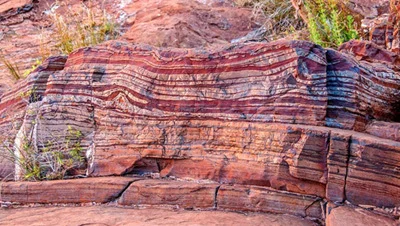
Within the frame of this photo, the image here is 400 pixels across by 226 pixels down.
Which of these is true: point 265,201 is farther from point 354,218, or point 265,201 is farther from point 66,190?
point 66,190

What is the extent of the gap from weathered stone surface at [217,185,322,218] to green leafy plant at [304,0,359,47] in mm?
2575

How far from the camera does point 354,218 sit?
2.58 metres

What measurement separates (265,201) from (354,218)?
620mm

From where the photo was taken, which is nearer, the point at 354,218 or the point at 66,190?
the point at 354,218

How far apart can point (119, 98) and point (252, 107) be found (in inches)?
44.6

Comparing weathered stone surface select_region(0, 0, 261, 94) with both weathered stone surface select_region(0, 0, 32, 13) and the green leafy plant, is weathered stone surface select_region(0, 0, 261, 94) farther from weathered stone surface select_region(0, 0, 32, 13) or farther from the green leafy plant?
the green leafy plant

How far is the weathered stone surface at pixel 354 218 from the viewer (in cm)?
251

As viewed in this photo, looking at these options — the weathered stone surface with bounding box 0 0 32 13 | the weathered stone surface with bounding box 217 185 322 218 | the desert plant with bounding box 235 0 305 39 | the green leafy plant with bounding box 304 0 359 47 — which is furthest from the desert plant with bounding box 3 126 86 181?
the weathered stone surface with bounding box 0 0 32 13

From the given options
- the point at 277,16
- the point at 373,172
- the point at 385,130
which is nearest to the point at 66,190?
the point at 373,172

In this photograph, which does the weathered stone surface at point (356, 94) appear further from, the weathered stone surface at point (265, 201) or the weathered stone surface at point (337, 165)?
the weathered stone surface at point (265, 201)

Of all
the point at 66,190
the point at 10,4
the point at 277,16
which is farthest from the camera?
the point at 10,4

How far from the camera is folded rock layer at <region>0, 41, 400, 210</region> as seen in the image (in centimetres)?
290

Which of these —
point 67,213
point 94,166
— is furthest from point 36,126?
point 67,213

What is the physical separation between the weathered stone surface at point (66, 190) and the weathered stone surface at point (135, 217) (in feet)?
0.48
